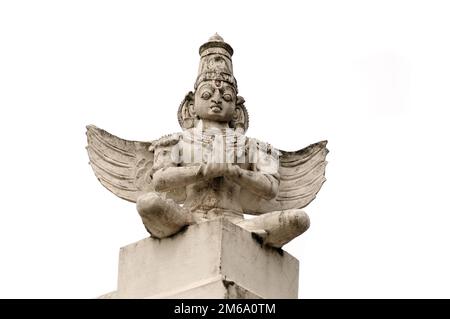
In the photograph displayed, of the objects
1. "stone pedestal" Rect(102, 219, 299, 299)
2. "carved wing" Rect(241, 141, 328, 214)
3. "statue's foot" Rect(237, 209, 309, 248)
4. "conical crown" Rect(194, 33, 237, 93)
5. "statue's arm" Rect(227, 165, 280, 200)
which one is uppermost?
"conical crown" Rect(194, 33, 237, 93)

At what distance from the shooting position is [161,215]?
15.1 metres

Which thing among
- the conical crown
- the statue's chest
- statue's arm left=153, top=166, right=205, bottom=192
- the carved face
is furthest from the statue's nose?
statue's arm left=153, top=166, right=205, bottom=192

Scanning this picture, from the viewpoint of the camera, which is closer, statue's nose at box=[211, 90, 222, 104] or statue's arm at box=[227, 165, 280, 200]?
statue's arm at box=[227, 165, 280, 200]

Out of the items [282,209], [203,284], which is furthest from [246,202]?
[203,284]

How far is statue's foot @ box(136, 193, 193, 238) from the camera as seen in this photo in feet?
49.4

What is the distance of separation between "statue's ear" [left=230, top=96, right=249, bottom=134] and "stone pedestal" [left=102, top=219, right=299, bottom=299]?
152cm

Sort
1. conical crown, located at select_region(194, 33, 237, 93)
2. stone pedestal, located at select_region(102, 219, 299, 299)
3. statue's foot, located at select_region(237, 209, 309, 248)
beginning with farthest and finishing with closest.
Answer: conical crown, located at select_region(194, 33, 237, 93) < statue's foot, located at select_region(237, 209, 309, 248) < stone pedestal, located at select_region(102, 219, 299, 299)

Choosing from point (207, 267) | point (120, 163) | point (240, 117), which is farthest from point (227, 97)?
point (207, 267)

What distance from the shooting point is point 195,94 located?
54.2 ft

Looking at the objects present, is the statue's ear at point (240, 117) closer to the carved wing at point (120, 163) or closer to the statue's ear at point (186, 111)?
the statue's ear at point (186, 111)

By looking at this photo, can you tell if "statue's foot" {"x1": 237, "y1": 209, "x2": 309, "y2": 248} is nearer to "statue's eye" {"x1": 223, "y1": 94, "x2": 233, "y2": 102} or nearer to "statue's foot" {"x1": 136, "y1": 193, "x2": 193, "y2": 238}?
"statue's foot" {"x1": 136, "y1": 193, "x2": 193, "y2": 238}

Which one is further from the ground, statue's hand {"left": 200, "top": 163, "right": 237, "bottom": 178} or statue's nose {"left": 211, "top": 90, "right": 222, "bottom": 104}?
statue's nose {"left": 211, "top": 90, "right": 222, "bottom": 104}

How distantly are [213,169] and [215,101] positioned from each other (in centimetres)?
96

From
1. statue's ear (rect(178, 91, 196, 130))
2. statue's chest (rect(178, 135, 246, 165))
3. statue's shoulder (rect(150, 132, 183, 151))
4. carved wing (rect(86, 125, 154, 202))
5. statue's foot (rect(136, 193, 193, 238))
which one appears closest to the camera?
statue's foot (rect(136, 193, 193, 238))
